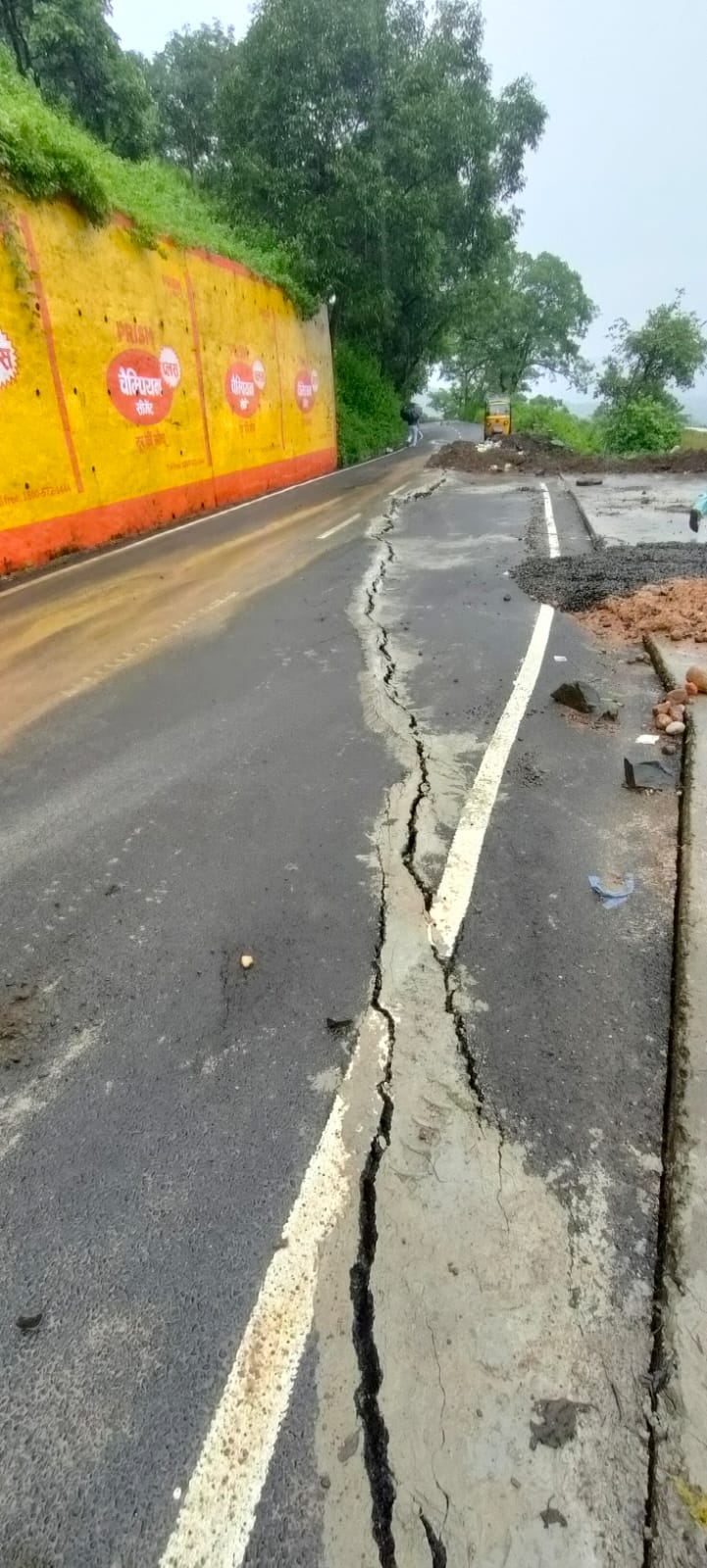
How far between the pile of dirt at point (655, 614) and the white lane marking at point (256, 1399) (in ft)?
18.5

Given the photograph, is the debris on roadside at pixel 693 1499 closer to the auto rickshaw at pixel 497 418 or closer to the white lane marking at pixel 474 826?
the white lane marking at pixel 474 826

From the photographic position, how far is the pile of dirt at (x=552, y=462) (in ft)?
65.2

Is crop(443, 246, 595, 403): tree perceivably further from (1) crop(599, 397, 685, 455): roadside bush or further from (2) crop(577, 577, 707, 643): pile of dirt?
(2) crop(577, 577, 707, 643): pile of dirt

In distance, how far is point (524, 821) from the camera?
12.9 feet

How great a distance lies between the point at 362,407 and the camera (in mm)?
28703

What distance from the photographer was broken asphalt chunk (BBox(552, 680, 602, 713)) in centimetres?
519

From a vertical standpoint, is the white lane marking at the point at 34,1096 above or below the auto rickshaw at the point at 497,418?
below

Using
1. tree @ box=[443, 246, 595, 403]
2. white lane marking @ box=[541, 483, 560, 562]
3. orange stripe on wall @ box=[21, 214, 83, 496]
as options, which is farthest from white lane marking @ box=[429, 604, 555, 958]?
tree @ box=[443, 246, 595, 403]

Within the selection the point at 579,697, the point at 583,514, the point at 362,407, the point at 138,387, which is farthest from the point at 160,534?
the point at 362,407

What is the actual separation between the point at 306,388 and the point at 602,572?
1585 centimetres

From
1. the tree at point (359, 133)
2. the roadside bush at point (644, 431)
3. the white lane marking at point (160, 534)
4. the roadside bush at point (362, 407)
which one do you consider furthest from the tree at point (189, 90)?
the roadside bush at point (644, 431)

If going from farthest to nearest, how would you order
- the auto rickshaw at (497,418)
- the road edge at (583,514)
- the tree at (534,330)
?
the tree at (534,330) → the auto rickshaw at (497,418) → the road edge at (583,514)

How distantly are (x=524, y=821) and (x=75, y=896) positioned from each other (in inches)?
88.6

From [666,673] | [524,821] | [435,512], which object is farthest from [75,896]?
[435,512]
